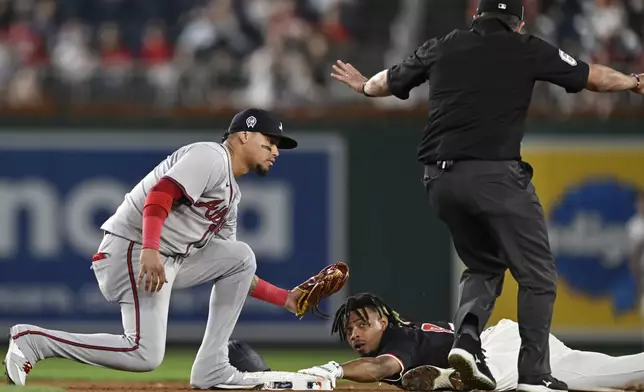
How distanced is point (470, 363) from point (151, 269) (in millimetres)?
1675

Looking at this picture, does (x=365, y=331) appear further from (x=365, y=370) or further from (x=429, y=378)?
(x=429, y=378)

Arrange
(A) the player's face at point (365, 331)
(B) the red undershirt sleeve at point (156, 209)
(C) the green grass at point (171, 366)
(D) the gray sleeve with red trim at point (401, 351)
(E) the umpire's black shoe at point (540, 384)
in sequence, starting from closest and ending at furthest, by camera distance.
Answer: (E) the umpire's black shoe at point (540, 384) < (B) the red undershirt sleeve at point (156, 209) < (D) the gray sleeve with red trim at point (401, 351) < (A) the player's face at point (365, 331) < (C) the green grass at point (171, 366)

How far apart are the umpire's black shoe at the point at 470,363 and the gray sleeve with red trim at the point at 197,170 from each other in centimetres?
154

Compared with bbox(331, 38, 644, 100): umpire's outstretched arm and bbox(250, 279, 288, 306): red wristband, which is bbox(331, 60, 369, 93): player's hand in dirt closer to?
bbox(331, 38, 644, 100): umpire's outstretched arm

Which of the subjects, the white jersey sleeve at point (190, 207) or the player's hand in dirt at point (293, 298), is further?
the player's hand in dirt at point (293, 298)

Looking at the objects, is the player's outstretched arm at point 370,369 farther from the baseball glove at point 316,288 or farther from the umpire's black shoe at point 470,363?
the umpire's black shoe at point 470,363

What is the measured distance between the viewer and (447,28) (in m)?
13.4

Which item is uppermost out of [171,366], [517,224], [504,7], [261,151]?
[504,7]

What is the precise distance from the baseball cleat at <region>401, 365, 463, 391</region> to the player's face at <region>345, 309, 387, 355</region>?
33cm

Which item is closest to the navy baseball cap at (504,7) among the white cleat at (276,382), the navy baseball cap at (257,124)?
the navy baseball cap at (257,124)

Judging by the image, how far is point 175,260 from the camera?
646cm

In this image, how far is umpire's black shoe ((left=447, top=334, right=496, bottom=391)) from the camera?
19.2 feet

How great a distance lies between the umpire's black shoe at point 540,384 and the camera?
580 centimetres

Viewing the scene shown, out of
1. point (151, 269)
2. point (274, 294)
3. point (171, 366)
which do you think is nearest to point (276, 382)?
point (274, 294)
